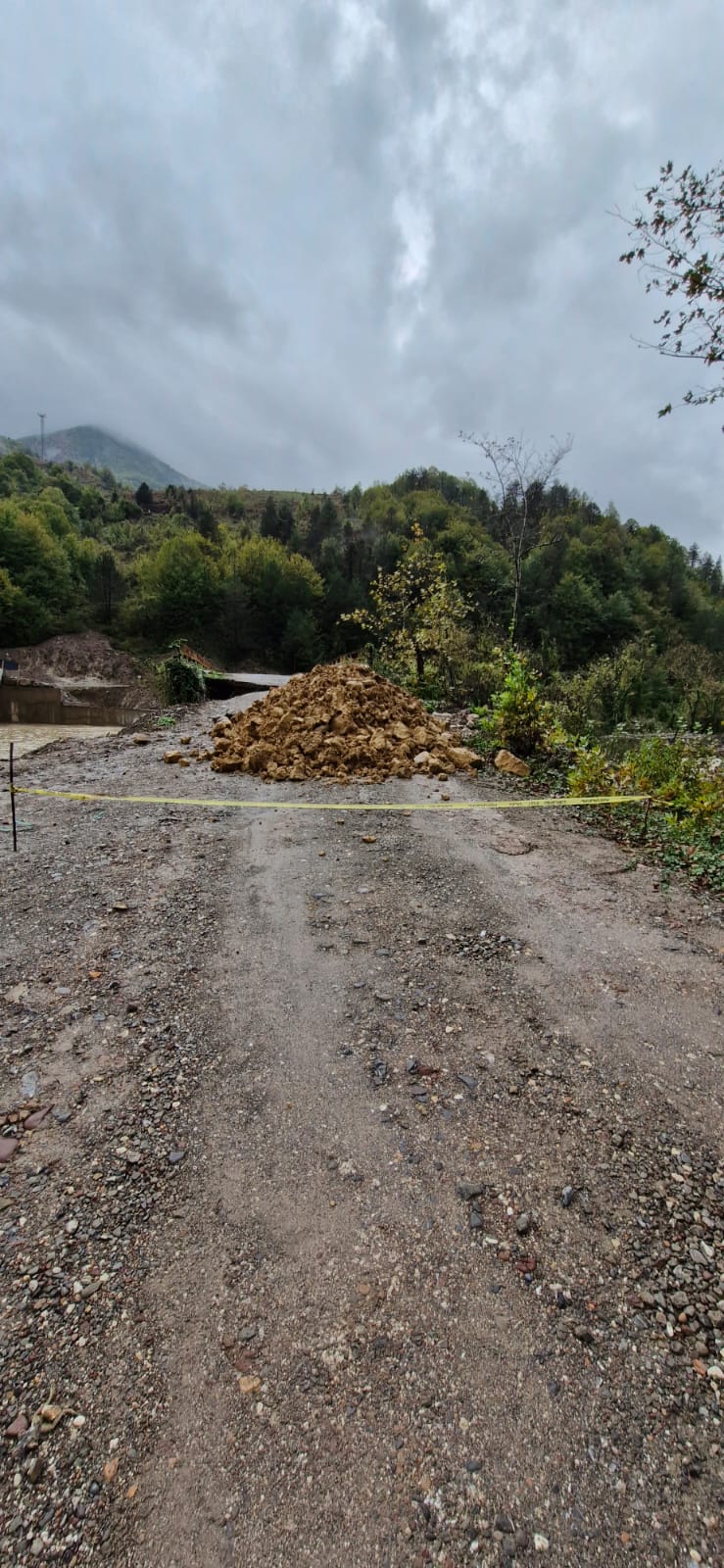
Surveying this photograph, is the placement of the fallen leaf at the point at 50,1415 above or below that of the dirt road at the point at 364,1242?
below

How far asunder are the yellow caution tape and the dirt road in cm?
226

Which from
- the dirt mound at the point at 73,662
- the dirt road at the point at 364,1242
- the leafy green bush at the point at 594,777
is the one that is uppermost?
the dirt mound at the point at 73,662

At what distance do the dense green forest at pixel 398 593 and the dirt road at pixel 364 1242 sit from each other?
826cm

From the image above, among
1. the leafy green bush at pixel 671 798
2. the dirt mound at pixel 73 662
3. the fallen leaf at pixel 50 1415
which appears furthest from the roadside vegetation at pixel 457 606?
the fallen leaf at pixel 50 1415

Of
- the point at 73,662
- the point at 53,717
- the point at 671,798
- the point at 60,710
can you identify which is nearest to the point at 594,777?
the point at 671,798

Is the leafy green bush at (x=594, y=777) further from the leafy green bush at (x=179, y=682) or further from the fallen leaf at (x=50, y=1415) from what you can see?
the leafy green bush at (x=179, y=682)

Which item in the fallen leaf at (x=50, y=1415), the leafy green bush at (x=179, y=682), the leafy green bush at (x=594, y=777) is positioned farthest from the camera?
the leafy green bush at (x=179, y=682)

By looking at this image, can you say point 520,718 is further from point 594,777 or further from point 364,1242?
point 364,1242

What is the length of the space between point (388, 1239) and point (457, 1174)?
12.5 inches

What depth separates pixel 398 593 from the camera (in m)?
13.8

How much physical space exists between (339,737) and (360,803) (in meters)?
1.60

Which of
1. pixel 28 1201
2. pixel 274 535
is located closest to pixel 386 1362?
pixel 28 1201

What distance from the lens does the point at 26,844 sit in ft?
16.0

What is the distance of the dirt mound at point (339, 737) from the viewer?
7.22m
